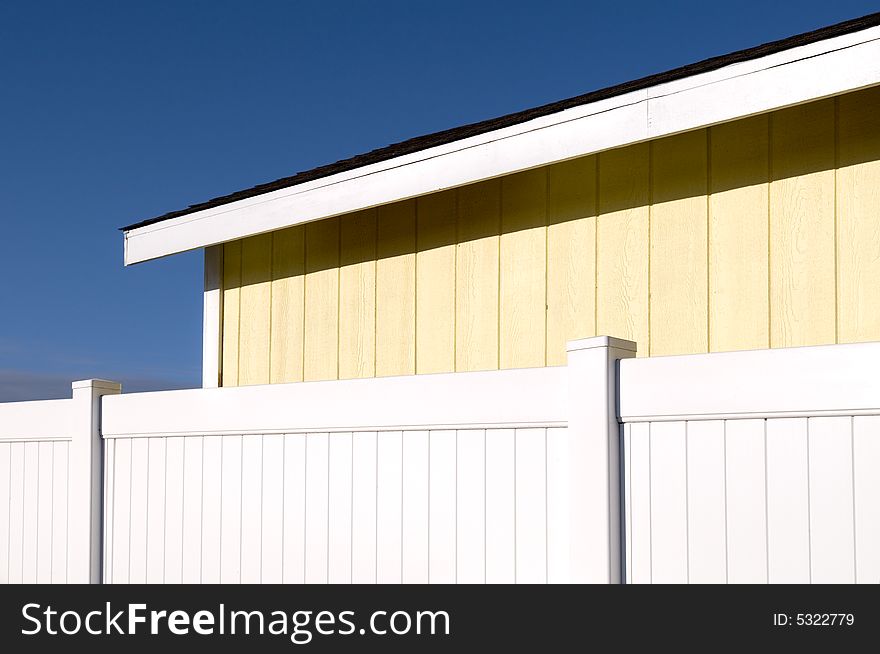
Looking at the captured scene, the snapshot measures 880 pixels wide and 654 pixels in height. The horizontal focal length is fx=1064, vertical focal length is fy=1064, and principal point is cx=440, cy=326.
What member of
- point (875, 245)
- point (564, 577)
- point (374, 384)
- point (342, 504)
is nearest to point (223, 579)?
point (342, 504)

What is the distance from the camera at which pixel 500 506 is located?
161 inches

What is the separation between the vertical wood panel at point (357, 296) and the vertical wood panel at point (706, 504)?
271cm

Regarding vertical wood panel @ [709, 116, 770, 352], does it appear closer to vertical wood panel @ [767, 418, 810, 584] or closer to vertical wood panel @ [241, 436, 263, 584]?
vertical wood panel @ [767, 418, 810, 584]

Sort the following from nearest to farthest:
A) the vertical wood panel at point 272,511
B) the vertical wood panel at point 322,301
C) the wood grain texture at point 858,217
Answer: the wood grain texture at point 858,217 → the vertical wood panel at point 272,511 → the vertical wood panel at point 322,301

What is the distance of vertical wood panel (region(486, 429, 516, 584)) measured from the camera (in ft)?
13.3

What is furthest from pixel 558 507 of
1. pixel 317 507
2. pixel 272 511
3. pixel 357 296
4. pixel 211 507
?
pixel 357 296

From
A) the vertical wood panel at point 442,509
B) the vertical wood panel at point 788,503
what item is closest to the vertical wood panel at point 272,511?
the vertical wood panel at point 442,509

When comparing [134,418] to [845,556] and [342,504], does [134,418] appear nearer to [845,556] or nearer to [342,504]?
[342,504]

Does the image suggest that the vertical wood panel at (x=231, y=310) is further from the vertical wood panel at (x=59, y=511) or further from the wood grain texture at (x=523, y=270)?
the wood grain texture at (x=523, y=270)

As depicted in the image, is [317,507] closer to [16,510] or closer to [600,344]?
[600,344]

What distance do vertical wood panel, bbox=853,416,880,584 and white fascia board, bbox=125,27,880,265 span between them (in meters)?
1.43

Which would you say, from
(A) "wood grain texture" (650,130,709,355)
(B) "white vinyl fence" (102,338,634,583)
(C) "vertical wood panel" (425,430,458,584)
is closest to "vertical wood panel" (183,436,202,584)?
(B) "white vinyl fence" (102,338,634,583)

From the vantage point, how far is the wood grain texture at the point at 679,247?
4820mm

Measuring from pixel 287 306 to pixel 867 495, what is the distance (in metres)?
3.99
